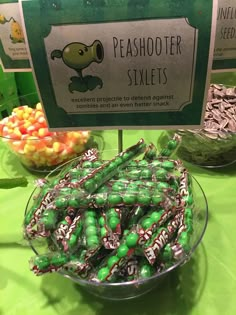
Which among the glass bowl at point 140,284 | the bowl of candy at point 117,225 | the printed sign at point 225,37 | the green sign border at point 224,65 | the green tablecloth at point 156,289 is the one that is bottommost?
the green tablecloth at point 156,289

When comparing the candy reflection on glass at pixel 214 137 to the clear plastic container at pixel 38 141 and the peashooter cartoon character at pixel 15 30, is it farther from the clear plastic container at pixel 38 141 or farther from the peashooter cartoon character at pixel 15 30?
the peashooter cartoon character at pixel 15 30

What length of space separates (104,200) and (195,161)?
395 millimetres

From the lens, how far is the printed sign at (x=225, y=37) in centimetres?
56

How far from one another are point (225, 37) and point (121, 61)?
0.21 m

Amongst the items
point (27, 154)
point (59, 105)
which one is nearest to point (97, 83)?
point (59, 105)

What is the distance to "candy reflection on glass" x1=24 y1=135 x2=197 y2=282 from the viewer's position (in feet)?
1.59

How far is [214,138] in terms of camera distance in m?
0.78

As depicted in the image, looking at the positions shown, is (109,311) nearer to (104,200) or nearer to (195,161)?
(104,200)

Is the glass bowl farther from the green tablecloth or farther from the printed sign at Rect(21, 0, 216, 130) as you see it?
the printed sign at Rect(21, 0, 216, 130)

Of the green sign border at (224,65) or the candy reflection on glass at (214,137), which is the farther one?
the candy reflection on glass at (214,137)

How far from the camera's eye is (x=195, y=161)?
33.7 inches

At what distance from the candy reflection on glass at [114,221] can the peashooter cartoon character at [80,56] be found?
0.15m

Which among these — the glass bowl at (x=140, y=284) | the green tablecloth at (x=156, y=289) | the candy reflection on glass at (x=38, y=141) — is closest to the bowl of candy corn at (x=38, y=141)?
the candy reflection on glass at (x=38, y=141)

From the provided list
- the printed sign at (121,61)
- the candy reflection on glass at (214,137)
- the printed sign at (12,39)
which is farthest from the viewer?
the candy reflection on glass at (214,137)
